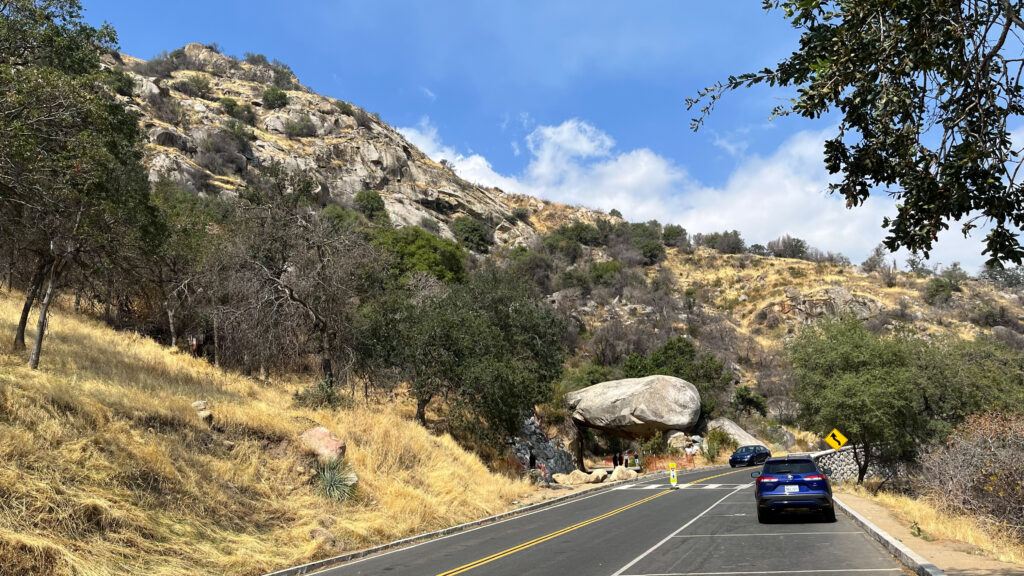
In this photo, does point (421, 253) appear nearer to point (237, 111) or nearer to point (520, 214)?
point (237, 111)

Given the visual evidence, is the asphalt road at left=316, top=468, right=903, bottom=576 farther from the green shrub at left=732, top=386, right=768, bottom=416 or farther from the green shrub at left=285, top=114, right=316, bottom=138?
the green shrub at left=285, top=114, right=316, bottom=138

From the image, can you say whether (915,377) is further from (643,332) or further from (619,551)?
(643,332)

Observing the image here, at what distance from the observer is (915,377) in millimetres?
27703

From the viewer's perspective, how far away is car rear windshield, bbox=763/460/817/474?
14.5 metres

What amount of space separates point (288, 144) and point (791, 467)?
86556 millimetres

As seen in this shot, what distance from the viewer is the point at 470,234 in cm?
8731

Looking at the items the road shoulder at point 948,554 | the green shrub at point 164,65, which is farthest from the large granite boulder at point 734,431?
the green shrub at point 164,65

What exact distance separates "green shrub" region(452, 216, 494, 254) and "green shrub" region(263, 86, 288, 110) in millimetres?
36875

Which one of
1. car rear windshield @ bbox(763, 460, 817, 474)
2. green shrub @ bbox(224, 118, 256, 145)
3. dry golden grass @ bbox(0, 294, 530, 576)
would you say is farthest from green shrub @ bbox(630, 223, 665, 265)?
car rear windshield @ bbox(763, 460, 817, 474)

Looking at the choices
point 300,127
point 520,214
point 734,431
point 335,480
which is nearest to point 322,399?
point 335,480

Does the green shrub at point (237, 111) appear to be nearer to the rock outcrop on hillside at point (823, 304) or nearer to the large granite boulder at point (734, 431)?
the rock outcrop on hillside at point (823, 304)

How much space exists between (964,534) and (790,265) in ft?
276

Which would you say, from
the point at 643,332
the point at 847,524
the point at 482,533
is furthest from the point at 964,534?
the point at 643,332

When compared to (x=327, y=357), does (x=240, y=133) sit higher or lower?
higher
